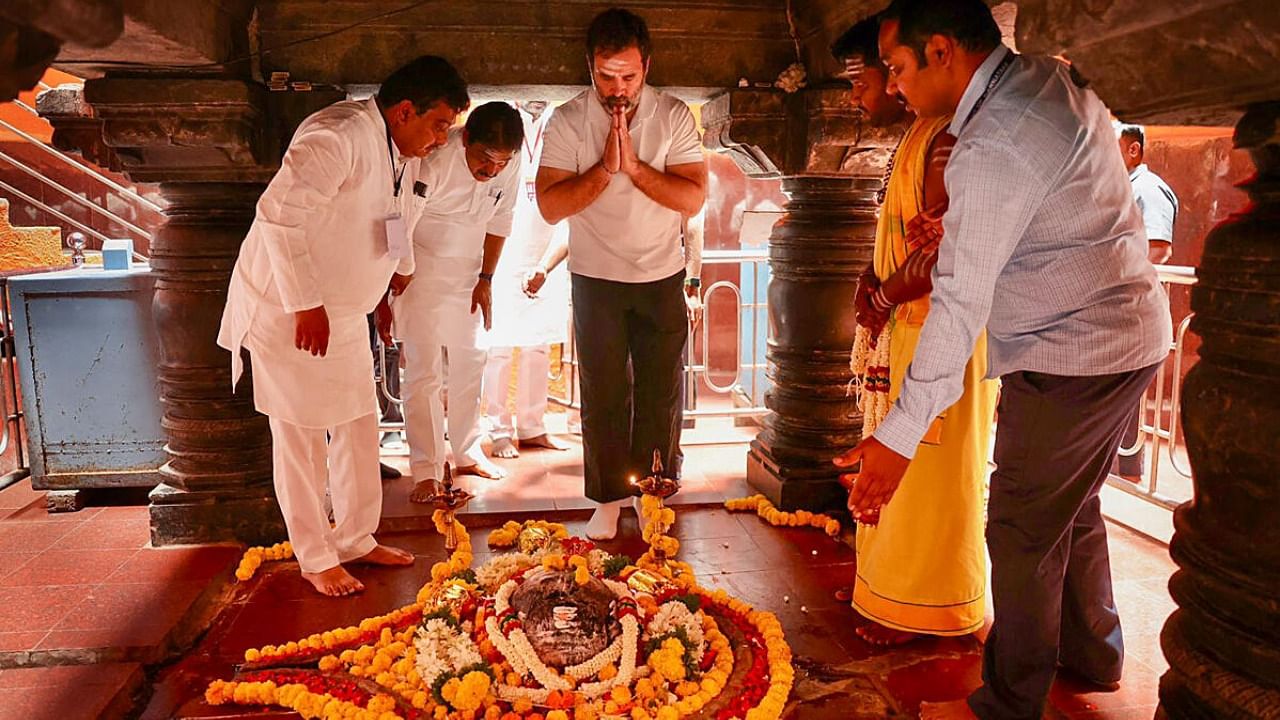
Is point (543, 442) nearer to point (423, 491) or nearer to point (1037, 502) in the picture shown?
point (423, 491)

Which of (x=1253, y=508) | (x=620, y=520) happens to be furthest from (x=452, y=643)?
(x=1253, y=508)

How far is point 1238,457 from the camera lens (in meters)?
1.71

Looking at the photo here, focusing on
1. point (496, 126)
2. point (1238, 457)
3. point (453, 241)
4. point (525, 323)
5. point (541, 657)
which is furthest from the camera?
point (525, 323)

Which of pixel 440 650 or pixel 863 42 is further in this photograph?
pixel 863 42

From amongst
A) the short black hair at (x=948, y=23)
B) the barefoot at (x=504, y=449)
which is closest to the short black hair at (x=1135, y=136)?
the short black hair at (x=948, y=23)

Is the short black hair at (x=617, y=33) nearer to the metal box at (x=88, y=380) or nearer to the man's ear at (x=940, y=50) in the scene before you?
the man's ear at (x=940, y=50)

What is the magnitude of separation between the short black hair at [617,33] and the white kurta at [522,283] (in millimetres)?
2152

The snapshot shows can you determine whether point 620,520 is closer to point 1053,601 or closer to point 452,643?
point 452,643

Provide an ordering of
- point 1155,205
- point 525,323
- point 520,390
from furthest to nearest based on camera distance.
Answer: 1. point 520,390
2. point 525,323
3. point 1155,205

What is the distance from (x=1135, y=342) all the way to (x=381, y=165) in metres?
2.57

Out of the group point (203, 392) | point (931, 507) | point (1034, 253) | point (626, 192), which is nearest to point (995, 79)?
point (1034, 253)

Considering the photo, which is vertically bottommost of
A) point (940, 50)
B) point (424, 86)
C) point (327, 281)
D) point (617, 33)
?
point (327, 281)

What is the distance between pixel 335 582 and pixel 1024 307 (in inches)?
105

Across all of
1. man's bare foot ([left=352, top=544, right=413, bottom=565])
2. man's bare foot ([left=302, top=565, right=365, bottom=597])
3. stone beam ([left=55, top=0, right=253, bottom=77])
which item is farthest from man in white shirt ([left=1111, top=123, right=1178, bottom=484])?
stone beam ([left=55, top=0, right=253, bottom=77])
